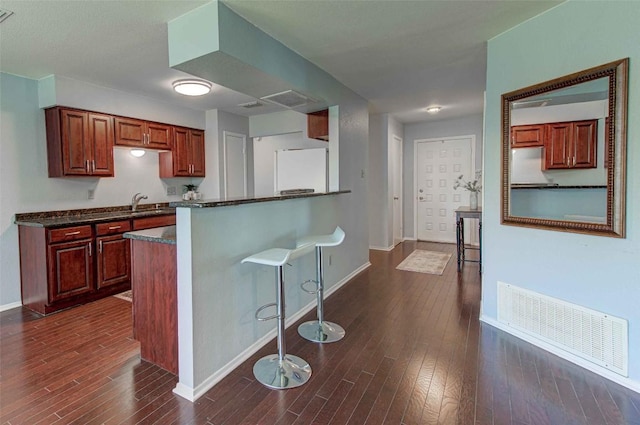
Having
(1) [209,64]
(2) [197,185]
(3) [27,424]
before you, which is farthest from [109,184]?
(3) [27,424]

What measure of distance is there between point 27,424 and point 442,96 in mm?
5224

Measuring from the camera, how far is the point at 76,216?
3.83m

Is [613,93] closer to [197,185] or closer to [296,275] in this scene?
[296,275]

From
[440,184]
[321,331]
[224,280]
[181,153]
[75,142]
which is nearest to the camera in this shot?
[224,280]

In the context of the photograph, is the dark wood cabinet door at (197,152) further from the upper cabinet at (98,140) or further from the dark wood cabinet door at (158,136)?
the dark wood cabinet door at (158,136)

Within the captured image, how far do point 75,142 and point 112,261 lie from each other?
54.7 inches

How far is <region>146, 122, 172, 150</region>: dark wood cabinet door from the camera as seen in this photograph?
4406 millimetres

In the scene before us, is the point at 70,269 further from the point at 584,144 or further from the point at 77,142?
the point at 584,144

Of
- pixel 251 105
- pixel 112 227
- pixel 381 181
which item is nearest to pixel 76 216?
pixel 112 227

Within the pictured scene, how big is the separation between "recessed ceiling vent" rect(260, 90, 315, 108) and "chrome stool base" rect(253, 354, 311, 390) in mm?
2318

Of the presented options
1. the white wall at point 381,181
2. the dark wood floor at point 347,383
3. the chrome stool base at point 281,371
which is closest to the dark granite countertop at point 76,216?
the dark wood floor at point 347,383

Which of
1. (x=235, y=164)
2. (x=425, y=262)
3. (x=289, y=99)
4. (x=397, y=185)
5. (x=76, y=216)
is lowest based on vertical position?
(x=425, y=262)

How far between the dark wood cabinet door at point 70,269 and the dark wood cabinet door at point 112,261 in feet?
0.33

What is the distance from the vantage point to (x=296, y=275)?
3002 mm
